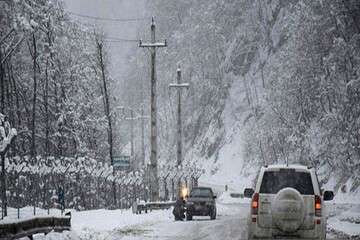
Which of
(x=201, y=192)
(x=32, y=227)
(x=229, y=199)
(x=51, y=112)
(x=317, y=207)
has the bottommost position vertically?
(x=229, y=199)

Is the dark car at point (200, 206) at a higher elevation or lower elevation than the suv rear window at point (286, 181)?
lower

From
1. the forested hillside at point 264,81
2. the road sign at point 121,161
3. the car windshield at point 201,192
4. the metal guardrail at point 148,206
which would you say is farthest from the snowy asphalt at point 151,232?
the forested hillside at point 264,81

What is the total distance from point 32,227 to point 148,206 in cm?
2328

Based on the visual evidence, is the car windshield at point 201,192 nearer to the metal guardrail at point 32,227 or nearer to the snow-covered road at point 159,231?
the snow-covered road at point 159,231

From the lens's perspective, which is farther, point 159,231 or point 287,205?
point 159,231

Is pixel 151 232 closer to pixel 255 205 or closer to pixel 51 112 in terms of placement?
pixel 255 205

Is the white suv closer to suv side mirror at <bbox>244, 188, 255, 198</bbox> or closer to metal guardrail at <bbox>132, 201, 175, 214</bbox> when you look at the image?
suv side mirror at <bbox>244, 188, 255, 198</bbox>

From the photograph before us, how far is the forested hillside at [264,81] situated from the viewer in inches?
2324

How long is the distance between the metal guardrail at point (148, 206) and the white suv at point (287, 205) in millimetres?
23279

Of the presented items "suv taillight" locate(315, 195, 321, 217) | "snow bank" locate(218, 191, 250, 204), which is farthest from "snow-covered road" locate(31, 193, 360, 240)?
"snow bank" locate(218, 191, 250, 204)

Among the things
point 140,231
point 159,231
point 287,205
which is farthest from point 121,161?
point 287,205

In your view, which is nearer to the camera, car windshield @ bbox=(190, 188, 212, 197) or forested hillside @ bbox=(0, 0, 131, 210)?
car windshield @ bbox=(190, 188, 212, 197)

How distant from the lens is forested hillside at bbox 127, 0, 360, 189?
59031 mm

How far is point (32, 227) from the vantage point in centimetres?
1830
